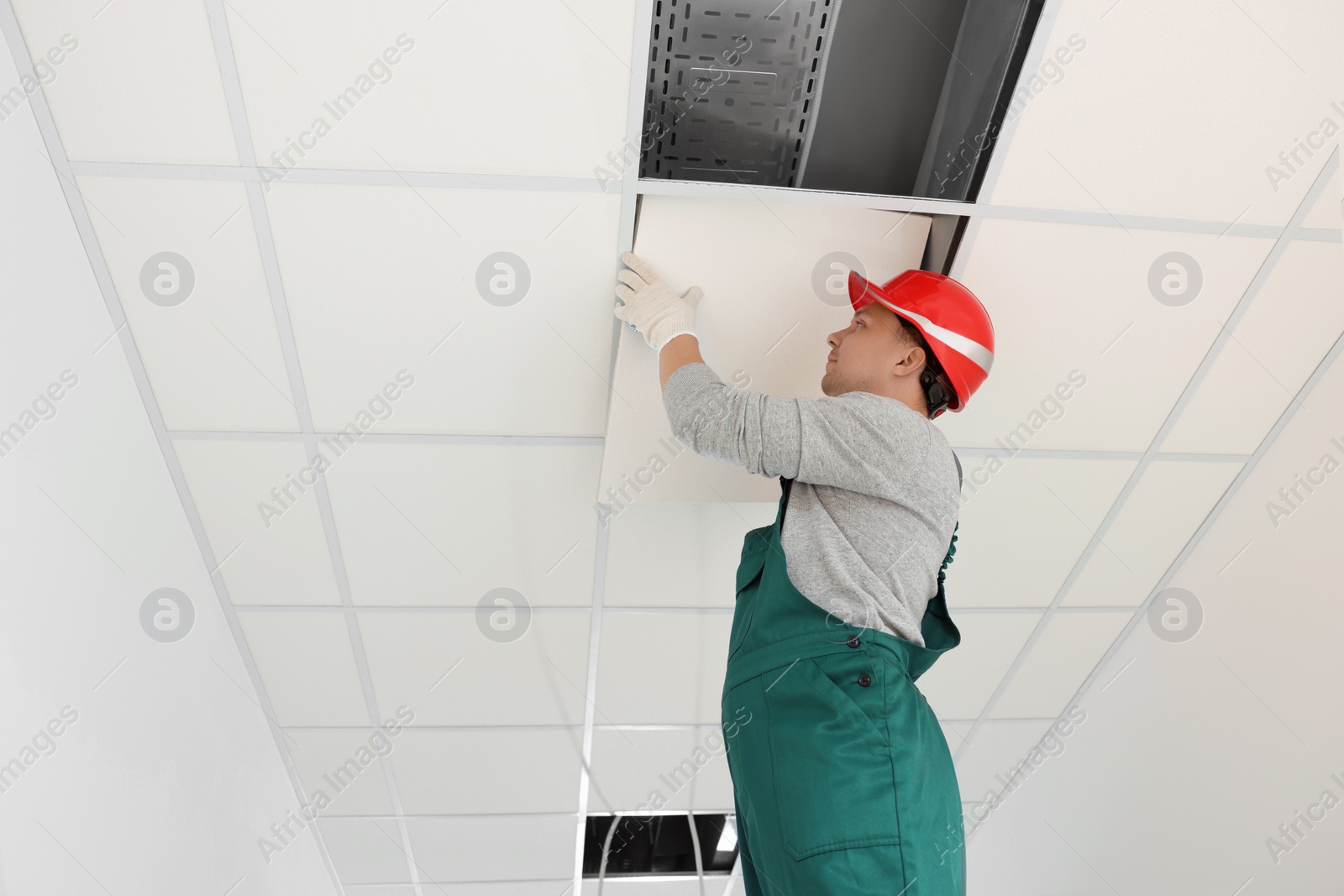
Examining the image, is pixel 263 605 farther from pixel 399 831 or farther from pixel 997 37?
pixel 997 37

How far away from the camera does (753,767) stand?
1677mm

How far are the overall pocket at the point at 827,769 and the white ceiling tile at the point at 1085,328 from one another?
91 cm

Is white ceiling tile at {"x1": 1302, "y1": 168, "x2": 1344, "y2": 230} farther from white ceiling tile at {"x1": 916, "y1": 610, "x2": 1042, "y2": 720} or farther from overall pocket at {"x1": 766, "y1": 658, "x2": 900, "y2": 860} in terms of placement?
overall pocket at {"x1": 766, "y1": 658, "x2": 900, "y2": 860}

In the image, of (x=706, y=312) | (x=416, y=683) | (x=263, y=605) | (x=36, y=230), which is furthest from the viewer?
(x=416, y=683)

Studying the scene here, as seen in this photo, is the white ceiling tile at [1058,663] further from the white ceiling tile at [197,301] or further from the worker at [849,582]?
the white ceiling tile at [197,301]

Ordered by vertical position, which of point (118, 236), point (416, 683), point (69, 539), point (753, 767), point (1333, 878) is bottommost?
point (1333, 878)

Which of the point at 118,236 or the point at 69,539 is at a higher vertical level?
the point at 118,236

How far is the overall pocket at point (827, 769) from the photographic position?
1555 mm

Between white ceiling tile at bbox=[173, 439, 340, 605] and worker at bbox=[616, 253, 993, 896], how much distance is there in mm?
1089

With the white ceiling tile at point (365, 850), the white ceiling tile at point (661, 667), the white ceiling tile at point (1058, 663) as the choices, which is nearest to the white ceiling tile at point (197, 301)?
the white ceiling tile at point (661, 667)

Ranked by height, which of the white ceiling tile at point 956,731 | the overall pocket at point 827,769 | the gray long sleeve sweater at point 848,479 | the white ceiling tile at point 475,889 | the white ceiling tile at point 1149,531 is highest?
the white ceiling tile at point 1149,531

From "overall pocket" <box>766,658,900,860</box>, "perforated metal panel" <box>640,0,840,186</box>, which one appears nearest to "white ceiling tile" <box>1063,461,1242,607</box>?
"overall pocket" <box>766,658,900,860</box>

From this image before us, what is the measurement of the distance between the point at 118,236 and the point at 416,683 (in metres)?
1.66

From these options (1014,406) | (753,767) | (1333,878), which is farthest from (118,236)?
(1333,878)
